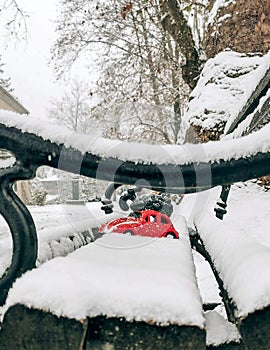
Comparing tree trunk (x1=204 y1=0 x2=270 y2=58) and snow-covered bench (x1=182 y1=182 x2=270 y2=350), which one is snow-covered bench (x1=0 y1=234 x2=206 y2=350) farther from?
tree trunk (x1=204 y1=0 x2=270 y2=58)

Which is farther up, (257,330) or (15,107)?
(257,330)

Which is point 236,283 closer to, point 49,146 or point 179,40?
point 49,146

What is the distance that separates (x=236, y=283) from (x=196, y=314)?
130mm

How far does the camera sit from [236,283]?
1.65ft

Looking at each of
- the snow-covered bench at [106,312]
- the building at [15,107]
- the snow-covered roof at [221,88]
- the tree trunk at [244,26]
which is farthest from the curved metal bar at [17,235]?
the building at [15,107]

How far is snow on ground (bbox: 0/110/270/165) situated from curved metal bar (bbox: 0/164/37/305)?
101 millimetres

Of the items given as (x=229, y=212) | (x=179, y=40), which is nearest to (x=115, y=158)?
(x=229, y=212)

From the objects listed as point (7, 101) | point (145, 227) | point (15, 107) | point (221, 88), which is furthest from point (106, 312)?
point (15, 107)

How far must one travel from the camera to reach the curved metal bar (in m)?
0.57

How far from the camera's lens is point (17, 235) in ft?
1.90

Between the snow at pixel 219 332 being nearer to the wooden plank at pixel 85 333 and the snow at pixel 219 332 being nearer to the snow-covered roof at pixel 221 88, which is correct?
the wooden plank at pixel 85 333

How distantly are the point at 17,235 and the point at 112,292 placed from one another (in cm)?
22

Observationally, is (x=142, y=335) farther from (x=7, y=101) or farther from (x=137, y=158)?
(x=7, y=101)

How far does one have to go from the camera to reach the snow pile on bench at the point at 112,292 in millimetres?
392
